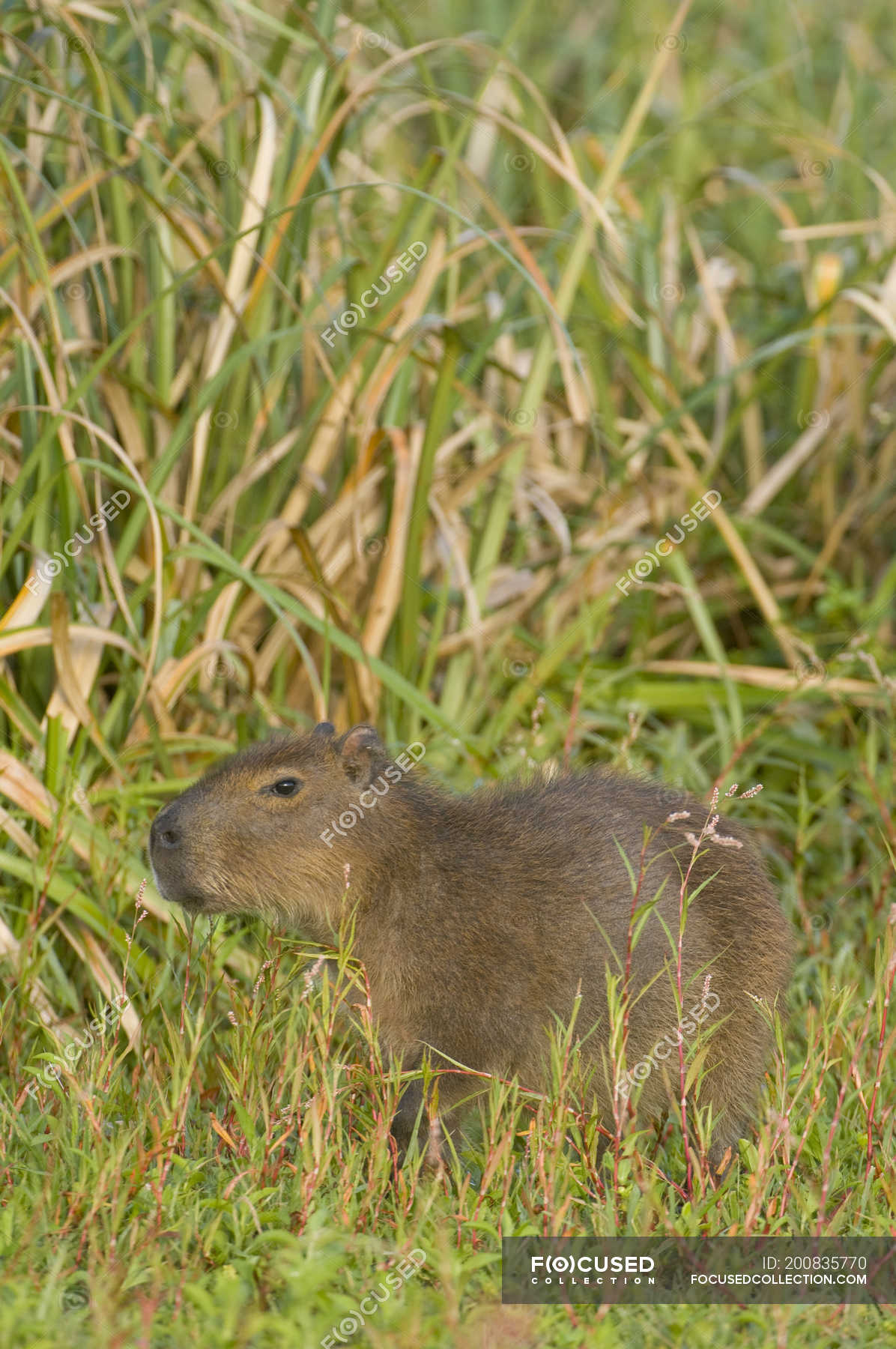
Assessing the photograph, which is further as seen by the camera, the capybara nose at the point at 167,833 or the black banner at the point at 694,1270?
the capybara nose at the point at 167,833

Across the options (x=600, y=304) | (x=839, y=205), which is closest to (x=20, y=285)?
(x=600, y=304)

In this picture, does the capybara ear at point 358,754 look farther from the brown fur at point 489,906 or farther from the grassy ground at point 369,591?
the grassy ground at point 369,591

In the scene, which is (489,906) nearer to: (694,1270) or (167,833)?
(167,833)

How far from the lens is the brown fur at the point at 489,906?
10.5 ft

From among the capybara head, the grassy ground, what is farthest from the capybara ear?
the grassy ground

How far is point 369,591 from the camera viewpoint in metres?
4.80

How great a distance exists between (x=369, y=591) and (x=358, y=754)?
58.7 inches

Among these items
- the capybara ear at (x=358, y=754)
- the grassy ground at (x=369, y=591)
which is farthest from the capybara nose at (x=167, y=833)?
the capybara ear at (x=358, y=754)

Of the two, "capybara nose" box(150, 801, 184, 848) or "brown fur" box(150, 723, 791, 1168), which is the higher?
"capybara nose" box(150, 801, 184, 848)

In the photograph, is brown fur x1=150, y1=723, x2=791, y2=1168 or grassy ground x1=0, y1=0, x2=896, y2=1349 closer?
grassy ground x1=0, y1=0, x2=896, y2=1349

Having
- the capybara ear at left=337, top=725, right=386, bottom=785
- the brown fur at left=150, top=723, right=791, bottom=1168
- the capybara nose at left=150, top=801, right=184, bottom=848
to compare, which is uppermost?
the capybara ear at left=337, top=725, right=386, bottom=785

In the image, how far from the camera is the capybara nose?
3176 millimetres

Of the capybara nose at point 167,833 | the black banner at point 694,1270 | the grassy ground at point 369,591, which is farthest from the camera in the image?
the capybara nose at point 167,833

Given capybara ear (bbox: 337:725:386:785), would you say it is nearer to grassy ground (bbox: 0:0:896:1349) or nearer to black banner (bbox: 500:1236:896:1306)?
grassy ground (bbox: 0:0:896:1349)
